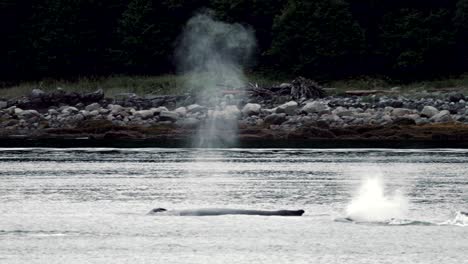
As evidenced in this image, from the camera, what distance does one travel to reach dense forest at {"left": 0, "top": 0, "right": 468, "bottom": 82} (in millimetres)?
95312

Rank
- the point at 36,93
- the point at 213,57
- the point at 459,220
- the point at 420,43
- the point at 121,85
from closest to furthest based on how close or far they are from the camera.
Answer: the point at 459,220 < the point at 36,93 < the point at 420,43 < the point at 213,57 < the point at 121,85

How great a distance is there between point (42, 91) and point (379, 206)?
2113 inches

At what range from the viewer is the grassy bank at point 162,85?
9225 cm

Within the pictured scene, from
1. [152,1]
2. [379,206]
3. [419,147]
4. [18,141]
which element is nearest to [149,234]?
[379,206]

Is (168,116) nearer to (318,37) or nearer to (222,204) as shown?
(318,37)

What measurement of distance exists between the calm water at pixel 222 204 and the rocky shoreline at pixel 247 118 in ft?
21.0

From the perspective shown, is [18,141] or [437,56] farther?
[437,56]

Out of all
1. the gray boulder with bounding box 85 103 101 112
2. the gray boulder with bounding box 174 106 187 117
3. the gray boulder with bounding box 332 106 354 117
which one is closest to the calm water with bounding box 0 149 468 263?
the gray boulder with bounding box 332 106 354 117

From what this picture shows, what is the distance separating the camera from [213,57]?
97812 mm

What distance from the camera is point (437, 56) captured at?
94.9 m

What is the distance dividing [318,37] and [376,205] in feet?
167

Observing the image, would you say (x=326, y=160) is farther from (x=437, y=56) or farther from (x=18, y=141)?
(x=437, y=56)

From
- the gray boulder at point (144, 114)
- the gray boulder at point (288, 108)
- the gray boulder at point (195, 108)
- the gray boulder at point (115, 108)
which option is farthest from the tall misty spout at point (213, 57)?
the gray boulder at point (115, 108)

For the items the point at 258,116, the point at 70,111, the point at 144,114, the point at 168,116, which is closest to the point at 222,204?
the point at 258,116
